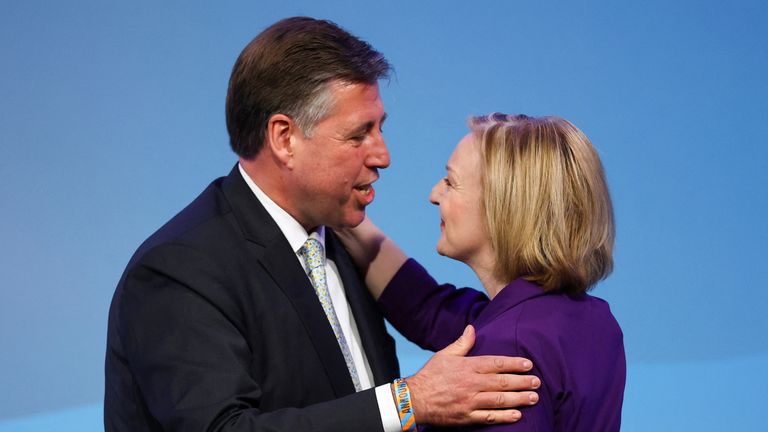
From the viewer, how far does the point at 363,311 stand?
199cm

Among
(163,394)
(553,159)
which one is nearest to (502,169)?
(553,159)

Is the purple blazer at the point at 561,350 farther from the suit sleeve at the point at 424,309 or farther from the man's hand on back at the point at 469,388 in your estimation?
the suit sleeve at the point at 424,309

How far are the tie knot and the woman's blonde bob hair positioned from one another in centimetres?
38

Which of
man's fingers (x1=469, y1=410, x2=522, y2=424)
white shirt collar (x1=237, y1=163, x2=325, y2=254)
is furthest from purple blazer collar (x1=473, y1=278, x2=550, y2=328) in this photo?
white shirt collar (x1=237, y1=163, x2=325, y2=254)

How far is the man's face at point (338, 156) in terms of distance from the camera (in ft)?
6.12

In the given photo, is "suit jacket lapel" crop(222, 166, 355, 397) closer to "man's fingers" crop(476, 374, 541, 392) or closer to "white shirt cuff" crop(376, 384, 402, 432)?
"white shirt cuff" crop(376, 384, 402, 432)

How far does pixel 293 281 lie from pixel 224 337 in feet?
0.73

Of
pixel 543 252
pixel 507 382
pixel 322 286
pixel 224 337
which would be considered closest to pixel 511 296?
pixel 543 252

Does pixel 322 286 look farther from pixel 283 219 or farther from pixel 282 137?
pixel 282 137

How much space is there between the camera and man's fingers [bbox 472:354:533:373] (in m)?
1.52

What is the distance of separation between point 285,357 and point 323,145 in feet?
1.40

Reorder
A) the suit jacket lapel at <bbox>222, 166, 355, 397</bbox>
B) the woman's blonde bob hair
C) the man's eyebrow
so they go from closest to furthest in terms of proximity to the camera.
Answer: the woman's blonde bob hair
the suit jacket lapel at <bbox>222, 166, 355, 397</bbox>
the man's eyebrow

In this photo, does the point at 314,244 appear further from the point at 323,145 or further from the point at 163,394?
the point at 163,394

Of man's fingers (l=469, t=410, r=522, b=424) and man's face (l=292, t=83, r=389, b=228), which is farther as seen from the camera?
man's face (l=292, t=83, r=389, b=228)
